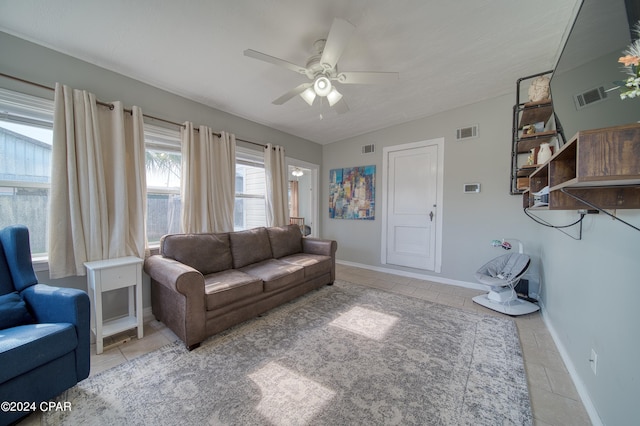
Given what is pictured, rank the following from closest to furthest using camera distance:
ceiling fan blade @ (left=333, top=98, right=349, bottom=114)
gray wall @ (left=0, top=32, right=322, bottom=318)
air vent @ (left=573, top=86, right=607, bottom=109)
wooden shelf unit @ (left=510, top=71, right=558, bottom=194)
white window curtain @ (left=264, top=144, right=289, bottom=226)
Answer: air vent @ (left=573, top=86, right=607, bottom=109)
gray wall @ (left=0, top=32, right=322, bottom=318)
ceiling fan blade @ (left=333, top=98, right=349, bottom=114)
wooden shelf unit @ (left=510, top=71, right=558, bottom=194)
white window curtain @ (left=264, top=144, right=289, bottom=226)

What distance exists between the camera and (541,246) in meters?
2.77

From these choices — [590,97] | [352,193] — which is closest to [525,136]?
[590,97]

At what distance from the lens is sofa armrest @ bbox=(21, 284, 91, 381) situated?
1402mm

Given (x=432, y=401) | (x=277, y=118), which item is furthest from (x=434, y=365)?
(x=277, y=118)

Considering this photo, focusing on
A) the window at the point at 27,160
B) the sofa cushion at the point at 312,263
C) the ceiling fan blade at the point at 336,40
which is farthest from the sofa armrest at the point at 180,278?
the ceiling fan blade at the point at 336,40

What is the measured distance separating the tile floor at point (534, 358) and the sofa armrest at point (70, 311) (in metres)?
0.31

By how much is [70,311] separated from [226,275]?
45.8 inches

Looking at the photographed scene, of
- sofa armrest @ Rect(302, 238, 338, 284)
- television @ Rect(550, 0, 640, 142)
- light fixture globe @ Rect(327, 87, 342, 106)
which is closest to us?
television @ Rect(550, 0, 640, 142)

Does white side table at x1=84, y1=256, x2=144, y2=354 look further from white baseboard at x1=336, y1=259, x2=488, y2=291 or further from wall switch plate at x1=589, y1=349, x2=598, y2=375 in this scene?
white baseboard at x1=336, y1=259, x2=488, y2=291

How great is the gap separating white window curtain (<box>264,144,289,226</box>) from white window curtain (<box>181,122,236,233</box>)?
66 cm

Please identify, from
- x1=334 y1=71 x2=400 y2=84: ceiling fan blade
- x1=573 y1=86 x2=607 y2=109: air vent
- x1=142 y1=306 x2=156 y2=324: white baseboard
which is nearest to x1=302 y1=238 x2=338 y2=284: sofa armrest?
x1=142 y1=306 x2=156 y2=324: white baseboard

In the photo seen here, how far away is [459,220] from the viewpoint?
340cm

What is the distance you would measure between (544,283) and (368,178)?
9.17ft

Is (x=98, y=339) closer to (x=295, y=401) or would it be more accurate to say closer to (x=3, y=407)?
(x=3, y=407)
